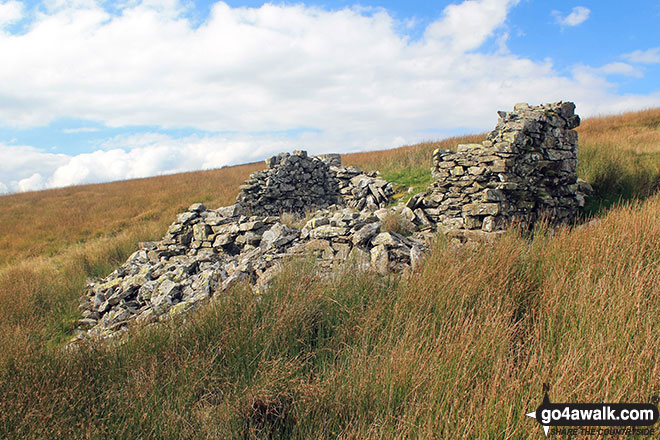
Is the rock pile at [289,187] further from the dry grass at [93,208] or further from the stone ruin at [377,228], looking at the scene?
the dry grass at [93,208]

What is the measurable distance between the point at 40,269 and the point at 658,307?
49.6ft

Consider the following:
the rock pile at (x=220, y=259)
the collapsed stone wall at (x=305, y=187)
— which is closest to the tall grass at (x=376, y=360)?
the rock pile at (x=220, y=259)

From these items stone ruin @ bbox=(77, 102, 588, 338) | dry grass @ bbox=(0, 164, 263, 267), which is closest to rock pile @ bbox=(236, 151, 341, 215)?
stone ruin @ bbox=(77, 102, 588, 338)

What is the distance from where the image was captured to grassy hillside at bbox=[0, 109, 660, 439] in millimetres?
2897

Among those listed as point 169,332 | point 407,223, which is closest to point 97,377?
point 169,332

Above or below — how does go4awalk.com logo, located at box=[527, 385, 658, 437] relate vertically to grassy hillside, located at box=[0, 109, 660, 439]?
below

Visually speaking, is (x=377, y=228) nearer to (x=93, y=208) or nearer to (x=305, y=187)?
(x=305, y=187)

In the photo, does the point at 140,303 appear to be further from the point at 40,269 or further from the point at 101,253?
the point at 40,269

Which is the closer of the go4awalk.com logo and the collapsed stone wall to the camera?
the go4awalk.com logo

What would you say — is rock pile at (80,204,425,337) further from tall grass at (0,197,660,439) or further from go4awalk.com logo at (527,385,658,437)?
go4awalk.com logo at (527,385,658,437)

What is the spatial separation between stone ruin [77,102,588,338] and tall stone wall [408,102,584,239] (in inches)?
1.0

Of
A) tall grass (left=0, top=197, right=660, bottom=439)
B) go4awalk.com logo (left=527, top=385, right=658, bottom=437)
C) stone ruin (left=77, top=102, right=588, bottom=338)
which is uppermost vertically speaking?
stone ruin (left=77, top=102, right=588, bottom=338)

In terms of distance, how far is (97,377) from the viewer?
3.84 m

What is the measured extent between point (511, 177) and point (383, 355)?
6501 millimetres
